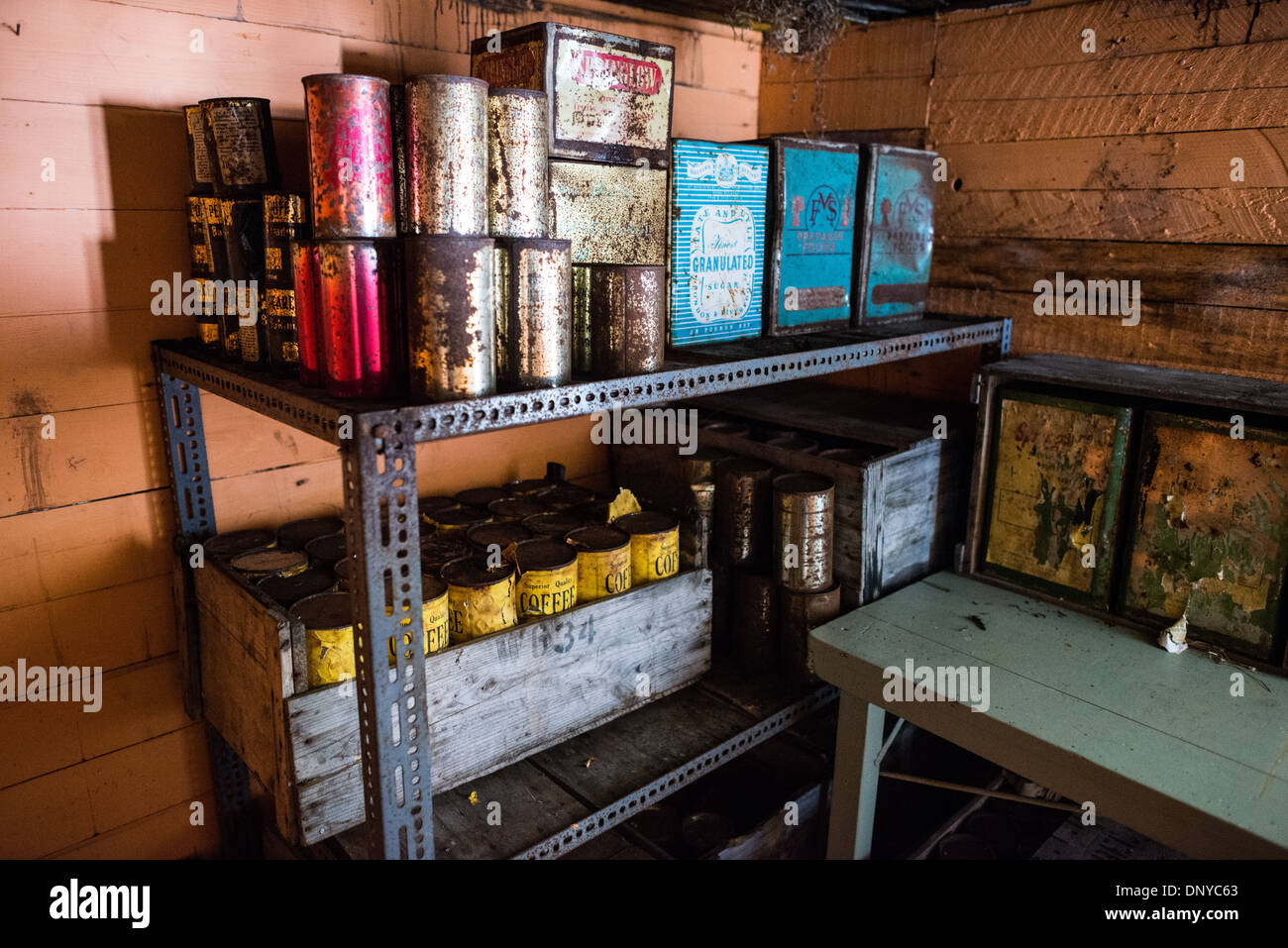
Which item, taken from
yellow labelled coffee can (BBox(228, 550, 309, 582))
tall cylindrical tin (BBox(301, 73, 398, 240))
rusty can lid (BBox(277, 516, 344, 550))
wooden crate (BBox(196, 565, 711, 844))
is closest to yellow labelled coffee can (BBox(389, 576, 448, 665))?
wooden crate (BBox(196, 565, 711, 844))

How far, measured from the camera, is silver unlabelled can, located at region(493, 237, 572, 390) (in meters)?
1.17

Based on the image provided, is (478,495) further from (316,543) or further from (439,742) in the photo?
(439,742)

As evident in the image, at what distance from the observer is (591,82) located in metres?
1.42

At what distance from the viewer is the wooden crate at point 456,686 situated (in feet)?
4.40

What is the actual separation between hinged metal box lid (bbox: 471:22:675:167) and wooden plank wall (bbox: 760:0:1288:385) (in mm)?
1170

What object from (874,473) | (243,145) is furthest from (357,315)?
(874,473)

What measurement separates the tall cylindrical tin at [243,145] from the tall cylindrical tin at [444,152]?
0.40m

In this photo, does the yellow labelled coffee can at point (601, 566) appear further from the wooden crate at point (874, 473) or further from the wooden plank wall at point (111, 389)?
the wooden plank wall at point (111, 389)

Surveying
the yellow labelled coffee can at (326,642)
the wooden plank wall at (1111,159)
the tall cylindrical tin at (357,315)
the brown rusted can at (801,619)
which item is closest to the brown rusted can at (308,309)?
the tall cylindrical tin at (357,315)

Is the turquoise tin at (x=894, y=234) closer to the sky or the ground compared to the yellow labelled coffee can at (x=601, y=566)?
closer to the sky

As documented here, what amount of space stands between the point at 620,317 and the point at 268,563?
79 cm

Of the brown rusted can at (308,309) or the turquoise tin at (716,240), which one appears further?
the turquoise tin at (716,240)
